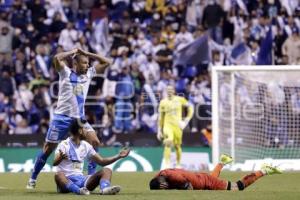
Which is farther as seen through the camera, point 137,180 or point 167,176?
point 137,180

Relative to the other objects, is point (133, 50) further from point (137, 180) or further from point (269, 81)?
point (137, 180)

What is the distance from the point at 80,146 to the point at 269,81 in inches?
492

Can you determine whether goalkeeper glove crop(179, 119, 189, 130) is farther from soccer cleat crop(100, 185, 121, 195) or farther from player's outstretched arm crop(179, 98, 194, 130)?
soccer cleat crop(100, 185, 121, 195)

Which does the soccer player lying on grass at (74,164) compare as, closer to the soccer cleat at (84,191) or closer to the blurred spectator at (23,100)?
the soccer cleat at (84,191)

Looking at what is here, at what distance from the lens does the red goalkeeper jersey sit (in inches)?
598

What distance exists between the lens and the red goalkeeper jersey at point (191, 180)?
15188mm

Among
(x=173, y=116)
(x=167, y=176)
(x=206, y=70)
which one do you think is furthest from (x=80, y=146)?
(x=206, y=70)

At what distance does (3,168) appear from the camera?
26500 mm

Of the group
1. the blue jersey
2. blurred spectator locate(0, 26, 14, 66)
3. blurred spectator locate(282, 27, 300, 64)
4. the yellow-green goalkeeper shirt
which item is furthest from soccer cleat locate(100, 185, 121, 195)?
blurred spectator locate(282, 27, 300, 64)

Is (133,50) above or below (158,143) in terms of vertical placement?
above

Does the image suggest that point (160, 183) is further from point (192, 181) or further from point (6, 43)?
point (6, 43)

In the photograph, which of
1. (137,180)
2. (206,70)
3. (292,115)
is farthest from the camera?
(206,70)

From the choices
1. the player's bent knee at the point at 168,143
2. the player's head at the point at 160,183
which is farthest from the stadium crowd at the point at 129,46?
the player's head at the point at 160,183

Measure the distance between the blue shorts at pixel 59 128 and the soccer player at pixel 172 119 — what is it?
8.65 metres
